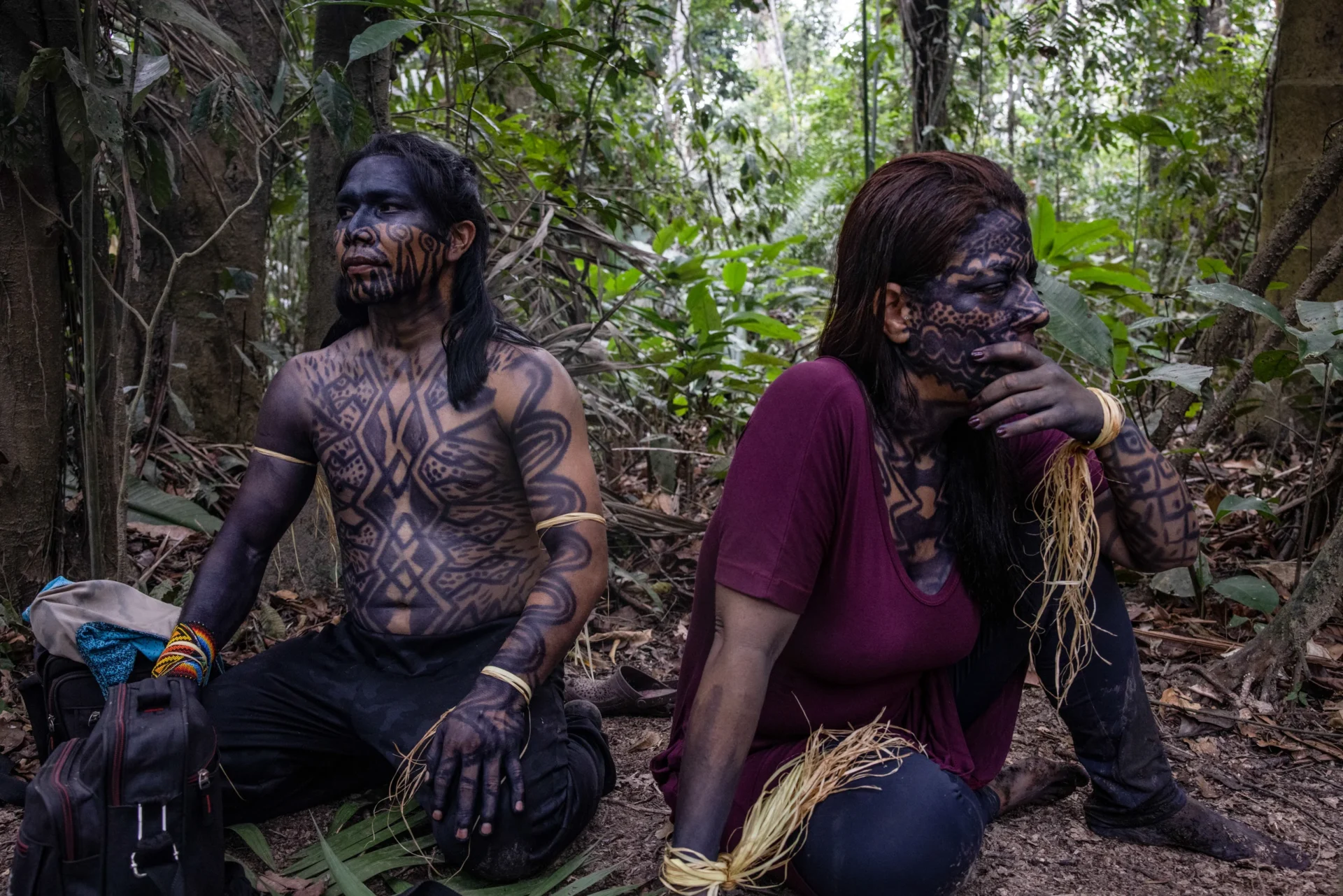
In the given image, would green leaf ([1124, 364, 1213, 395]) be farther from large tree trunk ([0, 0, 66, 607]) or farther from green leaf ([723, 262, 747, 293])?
large tree trunk ([0, 0, 66, 607])

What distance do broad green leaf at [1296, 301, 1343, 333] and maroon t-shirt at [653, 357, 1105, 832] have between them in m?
1.33

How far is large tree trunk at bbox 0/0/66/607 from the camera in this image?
284 centimetres

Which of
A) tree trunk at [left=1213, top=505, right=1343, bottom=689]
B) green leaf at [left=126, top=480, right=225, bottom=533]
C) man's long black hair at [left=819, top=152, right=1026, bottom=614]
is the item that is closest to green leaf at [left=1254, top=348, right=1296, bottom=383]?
tree trunk at [left=1213, top=505, right=1343, bottom=689]

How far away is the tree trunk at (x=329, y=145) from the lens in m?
3.29

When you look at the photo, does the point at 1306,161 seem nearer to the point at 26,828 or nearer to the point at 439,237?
the point at 439,237

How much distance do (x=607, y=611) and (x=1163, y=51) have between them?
6475mm

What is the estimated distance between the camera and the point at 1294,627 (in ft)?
9.33

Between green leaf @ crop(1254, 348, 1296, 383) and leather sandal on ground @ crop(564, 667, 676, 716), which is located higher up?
green leaf @ crop(1254, 348, 1296, 383)

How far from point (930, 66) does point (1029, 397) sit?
4684 mm

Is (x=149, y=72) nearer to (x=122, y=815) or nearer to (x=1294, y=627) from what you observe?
(x=122, y=815)

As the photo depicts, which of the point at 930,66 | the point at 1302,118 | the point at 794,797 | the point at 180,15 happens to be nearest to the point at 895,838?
the point at 794,797

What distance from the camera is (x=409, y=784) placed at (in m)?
2.20

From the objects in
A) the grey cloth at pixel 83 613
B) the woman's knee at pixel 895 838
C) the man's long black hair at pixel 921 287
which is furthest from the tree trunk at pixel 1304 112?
the grey cloth at pixel 83 613

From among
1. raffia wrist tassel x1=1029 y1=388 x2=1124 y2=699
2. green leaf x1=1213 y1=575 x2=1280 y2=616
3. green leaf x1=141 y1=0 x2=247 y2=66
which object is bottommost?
green leaf x1=1213 y1=575 x2=1280 y2=616
